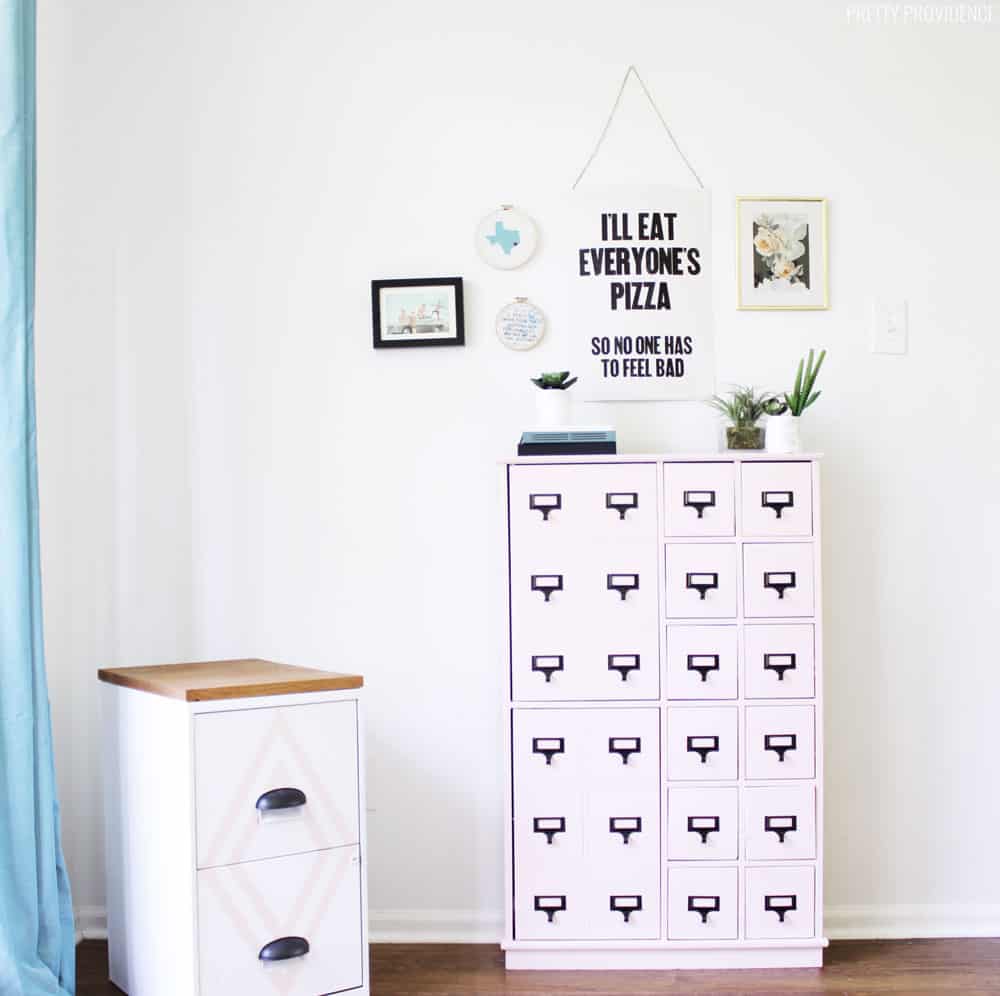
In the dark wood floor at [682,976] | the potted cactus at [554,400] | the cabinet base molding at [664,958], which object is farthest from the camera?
the potted cactus at [554,400]

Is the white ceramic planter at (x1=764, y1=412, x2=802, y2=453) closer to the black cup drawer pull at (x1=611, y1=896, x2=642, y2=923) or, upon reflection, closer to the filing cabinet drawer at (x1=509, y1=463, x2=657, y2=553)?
the filing cabinet drawer at (x1=509, y1=463, x2=657, y2=553)

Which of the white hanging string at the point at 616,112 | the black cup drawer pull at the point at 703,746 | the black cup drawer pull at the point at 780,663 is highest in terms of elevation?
the white hanging string at the point at 616,112

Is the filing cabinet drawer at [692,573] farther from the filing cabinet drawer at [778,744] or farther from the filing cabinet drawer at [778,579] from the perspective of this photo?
the filing cabinet drawer at [778,744]

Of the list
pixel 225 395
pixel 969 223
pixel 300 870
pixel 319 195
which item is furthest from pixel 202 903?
pixel 969 223

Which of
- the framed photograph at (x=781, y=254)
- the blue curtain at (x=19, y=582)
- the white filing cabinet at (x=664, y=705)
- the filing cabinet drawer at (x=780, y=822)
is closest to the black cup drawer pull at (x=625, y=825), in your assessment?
the white filing cabinet at (x=664, y=705)

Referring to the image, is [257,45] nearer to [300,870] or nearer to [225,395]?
[225,395]

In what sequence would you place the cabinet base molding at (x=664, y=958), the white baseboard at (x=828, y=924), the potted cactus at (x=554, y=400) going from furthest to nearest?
the white baseboard at (x=828, y=924) → the potted cactus at (x=554, y=400) → the cabinet base molding at (x=664, y=958)

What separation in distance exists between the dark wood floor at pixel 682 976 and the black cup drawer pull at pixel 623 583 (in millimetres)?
904

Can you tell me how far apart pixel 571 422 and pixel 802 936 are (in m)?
1.39

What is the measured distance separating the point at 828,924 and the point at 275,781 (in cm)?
159

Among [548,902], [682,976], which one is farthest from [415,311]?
[682,976]

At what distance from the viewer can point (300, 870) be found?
2.10m

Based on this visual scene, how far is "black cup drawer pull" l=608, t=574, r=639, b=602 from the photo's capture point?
249 centimetres

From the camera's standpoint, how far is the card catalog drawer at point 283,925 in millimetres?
2020
